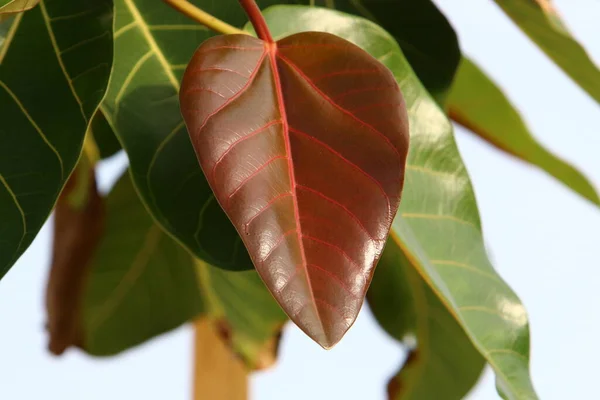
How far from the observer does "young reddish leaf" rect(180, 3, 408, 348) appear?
0.19 metres

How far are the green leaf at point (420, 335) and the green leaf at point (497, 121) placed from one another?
141 mm

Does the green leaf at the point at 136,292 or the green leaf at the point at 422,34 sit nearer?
the green leaf at the point at 422,34

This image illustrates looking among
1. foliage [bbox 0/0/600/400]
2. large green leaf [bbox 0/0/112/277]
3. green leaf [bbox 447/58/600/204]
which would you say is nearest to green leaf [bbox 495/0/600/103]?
foliage [bbox 0/0/600/400]

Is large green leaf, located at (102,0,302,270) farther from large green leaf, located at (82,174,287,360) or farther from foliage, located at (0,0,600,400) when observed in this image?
large green leaf, located at (82,174,287,360)

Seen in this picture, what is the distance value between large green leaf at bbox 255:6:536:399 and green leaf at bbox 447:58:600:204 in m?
0.22

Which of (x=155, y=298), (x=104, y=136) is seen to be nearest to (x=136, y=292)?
(x=155, y=298)

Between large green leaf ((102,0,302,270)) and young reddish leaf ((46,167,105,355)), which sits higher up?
large green leaf ((102,0,302,270))

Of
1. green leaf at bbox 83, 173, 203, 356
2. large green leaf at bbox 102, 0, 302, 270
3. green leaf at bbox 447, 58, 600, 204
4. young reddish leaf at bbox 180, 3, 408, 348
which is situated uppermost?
young reddish leaf at bbox 180, 3, 408, 348

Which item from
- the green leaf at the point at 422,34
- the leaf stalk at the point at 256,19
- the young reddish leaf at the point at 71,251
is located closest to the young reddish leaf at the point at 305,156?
the leaf stalk at the point at 256,19

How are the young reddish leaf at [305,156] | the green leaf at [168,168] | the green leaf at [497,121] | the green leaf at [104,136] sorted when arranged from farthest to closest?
the green leaf at [497,121] → the green leaf at [104,136] → the green leaf at [168,168] → the young reddish leaf at [305,156]

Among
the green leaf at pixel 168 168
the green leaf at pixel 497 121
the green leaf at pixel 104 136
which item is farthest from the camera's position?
the green leaf at pixel 497 121

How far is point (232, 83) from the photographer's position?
0.72 ft

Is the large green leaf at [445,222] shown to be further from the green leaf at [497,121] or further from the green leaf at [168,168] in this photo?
the green leaf at [497,121]

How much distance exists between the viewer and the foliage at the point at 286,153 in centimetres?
20
